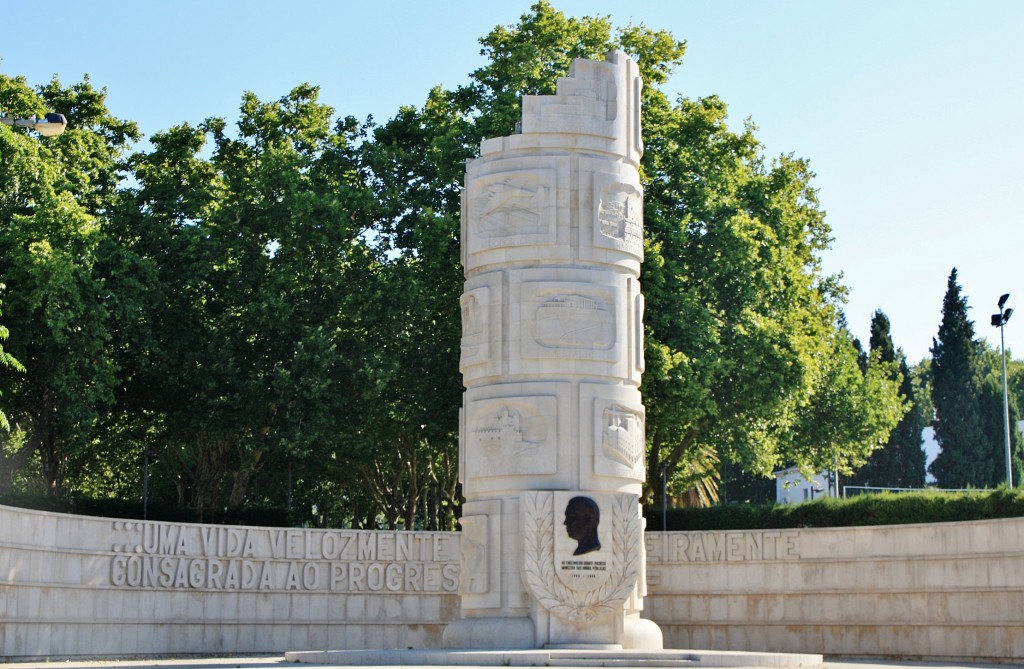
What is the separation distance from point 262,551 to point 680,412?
435 inches

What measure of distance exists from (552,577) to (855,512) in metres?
10.8

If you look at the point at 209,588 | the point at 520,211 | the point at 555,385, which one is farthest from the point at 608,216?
the point at 209,588

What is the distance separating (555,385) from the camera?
26.5m

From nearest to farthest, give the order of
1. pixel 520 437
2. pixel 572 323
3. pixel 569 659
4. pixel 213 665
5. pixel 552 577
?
pixel 569 659 < pixel 552 577 < pixel 213 665 < pixel 520 437 < pixel 572 323

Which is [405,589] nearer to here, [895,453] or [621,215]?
[621,215]

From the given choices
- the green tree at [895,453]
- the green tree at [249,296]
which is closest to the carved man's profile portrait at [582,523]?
the green tree at [249,296]

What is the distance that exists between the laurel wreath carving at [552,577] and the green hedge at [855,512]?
8.92 metres

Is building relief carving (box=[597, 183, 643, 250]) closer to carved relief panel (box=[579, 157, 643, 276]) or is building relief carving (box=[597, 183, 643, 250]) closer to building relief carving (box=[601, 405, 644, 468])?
carved relief panel (box=[579, 157, 643, 276])

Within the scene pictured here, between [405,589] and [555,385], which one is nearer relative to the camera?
[555,385]

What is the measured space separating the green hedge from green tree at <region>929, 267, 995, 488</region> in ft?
94.9

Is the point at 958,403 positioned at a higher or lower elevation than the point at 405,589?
higher

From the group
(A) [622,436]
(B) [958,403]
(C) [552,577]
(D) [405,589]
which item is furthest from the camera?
(B) [958,403]

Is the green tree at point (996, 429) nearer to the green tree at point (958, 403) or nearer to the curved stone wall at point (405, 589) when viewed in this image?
the green tree at point (958, 403)

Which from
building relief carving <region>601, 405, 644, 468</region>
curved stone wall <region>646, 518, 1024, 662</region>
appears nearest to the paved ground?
curved stone wall <region>646, 518, 1024, 662</region>
